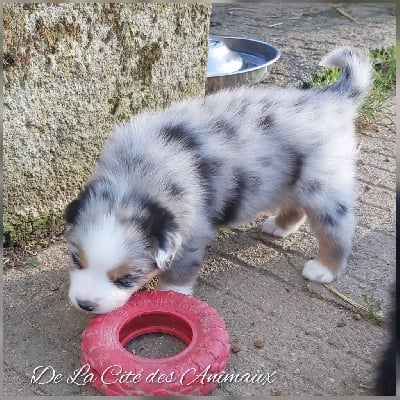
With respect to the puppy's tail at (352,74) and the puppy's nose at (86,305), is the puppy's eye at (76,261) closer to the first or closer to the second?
the puppy's nose at (86,305)

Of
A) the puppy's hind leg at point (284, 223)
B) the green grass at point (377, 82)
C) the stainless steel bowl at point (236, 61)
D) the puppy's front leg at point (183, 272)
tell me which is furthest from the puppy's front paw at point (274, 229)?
the green grass at point (377, 82)

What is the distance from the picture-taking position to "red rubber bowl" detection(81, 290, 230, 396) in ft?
8.29

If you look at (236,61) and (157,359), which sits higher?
(236,61)

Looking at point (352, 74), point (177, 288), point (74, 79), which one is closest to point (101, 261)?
point (177, 288)

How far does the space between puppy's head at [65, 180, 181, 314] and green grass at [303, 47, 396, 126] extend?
280 centimetres

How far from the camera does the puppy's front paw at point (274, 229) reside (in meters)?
3.77

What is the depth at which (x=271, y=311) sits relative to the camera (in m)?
3.18

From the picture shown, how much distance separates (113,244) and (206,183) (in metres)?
0.55

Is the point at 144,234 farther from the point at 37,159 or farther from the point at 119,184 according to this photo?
the point at 37,159

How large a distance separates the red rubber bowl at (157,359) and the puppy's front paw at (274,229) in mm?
1009

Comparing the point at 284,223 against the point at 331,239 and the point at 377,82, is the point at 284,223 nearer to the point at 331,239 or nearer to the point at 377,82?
the point at 331,239

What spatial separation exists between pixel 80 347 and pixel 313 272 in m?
1.24

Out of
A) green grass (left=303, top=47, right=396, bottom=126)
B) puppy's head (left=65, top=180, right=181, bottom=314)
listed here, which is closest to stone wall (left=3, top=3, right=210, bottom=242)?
puppy's head (left=65, top=180, right=181, bottom=314)

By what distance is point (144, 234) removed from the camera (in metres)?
2.67
